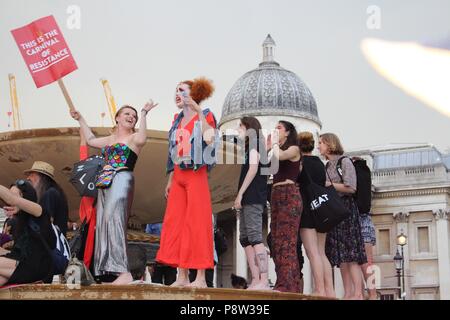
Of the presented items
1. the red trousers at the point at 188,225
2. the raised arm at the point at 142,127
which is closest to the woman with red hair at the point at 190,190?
the red trousers at the point at 188,225

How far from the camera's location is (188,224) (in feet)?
19.9

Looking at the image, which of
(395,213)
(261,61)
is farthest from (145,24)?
(261,61)

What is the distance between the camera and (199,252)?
19.9 feet

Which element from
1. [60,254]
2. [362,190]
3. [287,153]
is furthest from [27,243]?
[362,190]

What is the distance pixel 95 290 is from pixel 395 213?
4390 centimetres

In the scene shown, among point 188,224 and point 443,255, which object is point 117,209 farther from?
point 443,255

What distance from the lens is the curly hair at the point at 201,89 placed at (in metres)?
6.36

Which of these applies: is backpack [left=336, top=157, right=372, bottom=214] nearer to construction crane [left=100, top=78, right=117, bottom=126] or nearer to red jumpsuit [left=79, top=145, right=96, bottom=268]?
red jumpsuit [left=79, top=145, right=96, bottom=268]

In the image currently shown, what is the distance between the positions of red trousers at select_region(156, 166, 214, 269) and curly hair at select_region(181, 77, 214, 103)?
59 cm

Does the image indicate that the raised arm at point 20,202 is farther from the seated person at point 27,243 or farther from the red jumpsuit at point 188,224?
the red jumpsuit at point 188,224

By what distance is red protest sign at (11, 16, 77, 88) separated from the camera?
23.9 ft

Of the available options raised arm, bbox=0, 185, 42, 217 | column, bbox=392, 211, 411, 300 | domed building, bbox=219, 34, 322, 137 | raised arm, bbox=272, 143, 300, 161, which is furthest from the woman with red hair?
domed building, bbox=219, 34, 322, 137

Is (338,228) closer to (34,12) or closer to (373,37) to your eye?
(373,37)

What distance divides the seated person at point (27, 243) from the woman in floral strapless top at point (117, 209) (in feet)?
1.35
